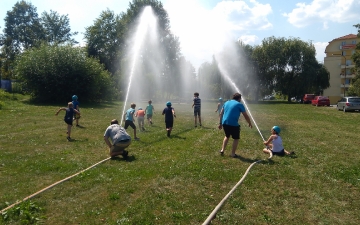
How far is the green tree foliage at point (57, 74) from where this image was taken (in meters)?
37.3

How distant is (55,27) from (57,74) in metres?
47.4

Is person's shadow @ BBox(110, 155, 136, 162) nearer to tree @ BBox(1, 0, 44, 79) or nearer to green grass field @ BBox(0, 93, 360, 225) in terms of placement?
green grass field @ BBox(0, 93, 360, 225)

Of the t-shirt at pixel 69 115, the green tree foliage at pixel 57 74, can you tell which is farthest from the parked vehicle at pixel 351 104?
the t-shirt at pixel 69 115

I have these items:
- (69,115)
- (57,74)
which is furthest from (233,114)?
(57,74)

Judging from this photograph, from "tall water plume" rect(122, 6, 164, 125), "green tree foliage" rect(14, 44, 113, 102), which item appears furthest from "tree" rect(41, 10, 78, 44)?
"green tree foliage" rect(14, 44, 113, 102)

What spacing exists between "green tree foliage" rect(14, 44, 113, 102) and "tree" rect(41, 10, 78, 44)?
41609mm

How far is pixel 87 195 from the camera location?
7.41m

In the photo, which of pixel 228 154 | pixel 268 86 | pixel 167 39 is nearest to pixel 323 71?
pixel 268 86

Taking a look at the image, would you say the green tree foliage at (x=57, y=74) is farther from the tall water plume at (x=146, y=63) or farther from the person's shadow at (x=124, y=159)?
the person's shadow at (x=124, y=159)

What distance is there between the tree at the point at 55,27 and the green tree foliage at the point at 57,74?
41.6 meters

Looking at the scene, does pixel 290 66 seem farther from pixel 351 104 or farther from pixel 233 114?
pixel 233 114

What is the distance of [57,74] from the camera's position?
123 feet

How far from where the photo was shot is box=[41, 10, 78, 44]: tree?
258ft

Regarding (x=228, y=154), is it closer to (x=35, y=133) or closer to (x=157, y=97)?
(x=35, y=133)
